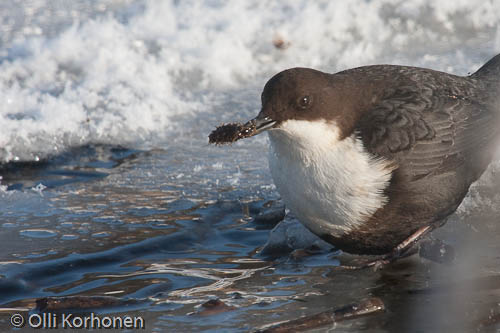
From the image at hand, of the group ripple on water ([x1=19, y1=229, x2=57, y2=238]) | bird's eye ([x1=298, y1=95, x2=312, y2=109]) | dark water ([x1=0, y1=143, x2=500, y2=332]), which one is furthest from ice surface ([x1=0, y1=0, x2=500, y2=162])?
bird's eye ([x1=298, y1=95, x2=312, y2=109])

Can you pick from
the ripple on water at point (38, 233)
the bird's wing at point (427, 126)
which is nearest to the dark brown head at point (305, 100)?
the bird's wing at point (427, 126)

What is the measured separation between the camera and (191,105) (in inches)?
261

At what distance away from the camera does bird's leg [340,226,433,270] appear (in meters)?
4.02

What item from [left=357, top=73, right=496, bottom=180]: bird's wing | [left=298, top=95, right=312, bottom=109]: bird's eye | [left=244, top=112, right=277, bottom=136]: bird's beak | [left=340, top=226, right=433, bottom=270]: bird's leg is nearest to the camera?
[left=244, top=112, right=277, bottom=136]: bird's beak

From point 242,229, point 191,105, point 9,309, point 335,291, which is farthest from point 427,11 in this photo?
point 9,309

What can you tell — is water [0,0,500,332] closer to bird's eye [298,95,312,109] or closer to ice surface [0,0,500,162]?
ice surface [0,0,500,162]

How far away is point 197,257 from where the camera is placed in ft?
13.7

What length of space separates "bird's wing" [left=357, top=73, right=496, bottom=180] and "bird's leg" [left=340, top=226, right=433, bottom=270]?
0.34 meters

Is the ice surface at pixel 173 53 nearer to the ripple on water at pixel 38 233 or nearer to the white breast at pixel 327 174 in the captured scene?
the ripple on water at pixel 38 233

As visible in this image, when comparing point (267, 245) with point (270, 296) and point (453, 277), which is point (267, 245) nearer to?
point (270, 296)

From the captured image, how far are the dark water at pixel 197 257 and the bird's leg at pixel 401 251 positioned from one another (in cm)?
5

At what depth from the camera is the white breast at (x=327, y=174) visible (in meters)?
3.72

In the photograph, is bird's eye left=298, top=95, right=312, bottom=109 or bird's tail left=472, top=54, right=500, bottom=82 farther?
bird's tail left=472, top=54, right=500, bottom=82

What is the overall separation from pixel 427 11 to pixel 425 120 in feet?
14.5
